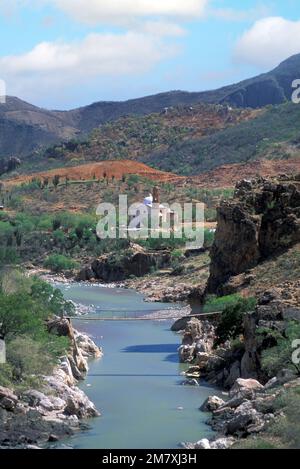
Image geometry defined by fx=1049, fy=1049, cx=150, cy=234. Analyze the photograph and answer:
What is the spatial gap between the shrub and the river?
2903cm

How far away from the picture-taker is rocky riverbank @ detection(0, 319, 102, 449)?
2815 cm

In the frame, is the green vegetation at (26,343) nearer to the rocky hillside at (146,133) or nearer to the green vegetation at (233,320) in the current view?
the green vegetation at (233,320)

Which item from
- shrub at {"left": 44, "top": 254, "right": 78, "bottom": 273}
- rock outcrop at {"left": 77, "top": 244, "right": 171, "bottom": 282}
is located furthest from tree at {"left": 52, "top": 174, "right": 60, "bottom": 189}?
rock outcrop at {"left": 77, "top": 244, "right": 171, "bottom": 282}

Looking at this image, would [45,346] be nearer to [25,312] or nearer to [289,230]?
[25,312]

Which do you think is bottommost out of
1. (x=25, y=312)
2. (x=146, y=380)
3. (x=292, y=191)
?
(x=146, y=380)

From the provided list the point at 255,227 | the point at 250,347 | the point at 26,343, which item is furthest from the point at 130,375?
the point at 255,227

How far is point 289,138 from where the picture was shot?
12569 cm

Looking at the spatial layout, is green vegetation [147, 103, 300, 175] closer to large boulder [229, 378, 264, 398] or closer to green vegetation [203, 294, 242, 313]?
green vegetation [203, 294, 242, 313]

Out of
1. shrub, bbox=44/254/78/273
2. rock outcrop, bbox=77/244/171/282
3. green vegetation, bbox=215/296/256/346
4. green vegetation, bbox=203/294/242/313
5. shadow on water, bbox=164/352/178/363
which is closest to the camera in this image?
green vegetation, bbox=215/296/256/346

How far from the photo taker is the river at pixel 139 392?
29188 mm

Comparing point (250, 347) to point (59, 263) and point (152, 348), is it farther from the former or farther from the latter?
point (59, 263)

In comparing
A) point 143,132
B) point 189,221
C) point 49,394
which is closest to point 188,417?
point 49,394
